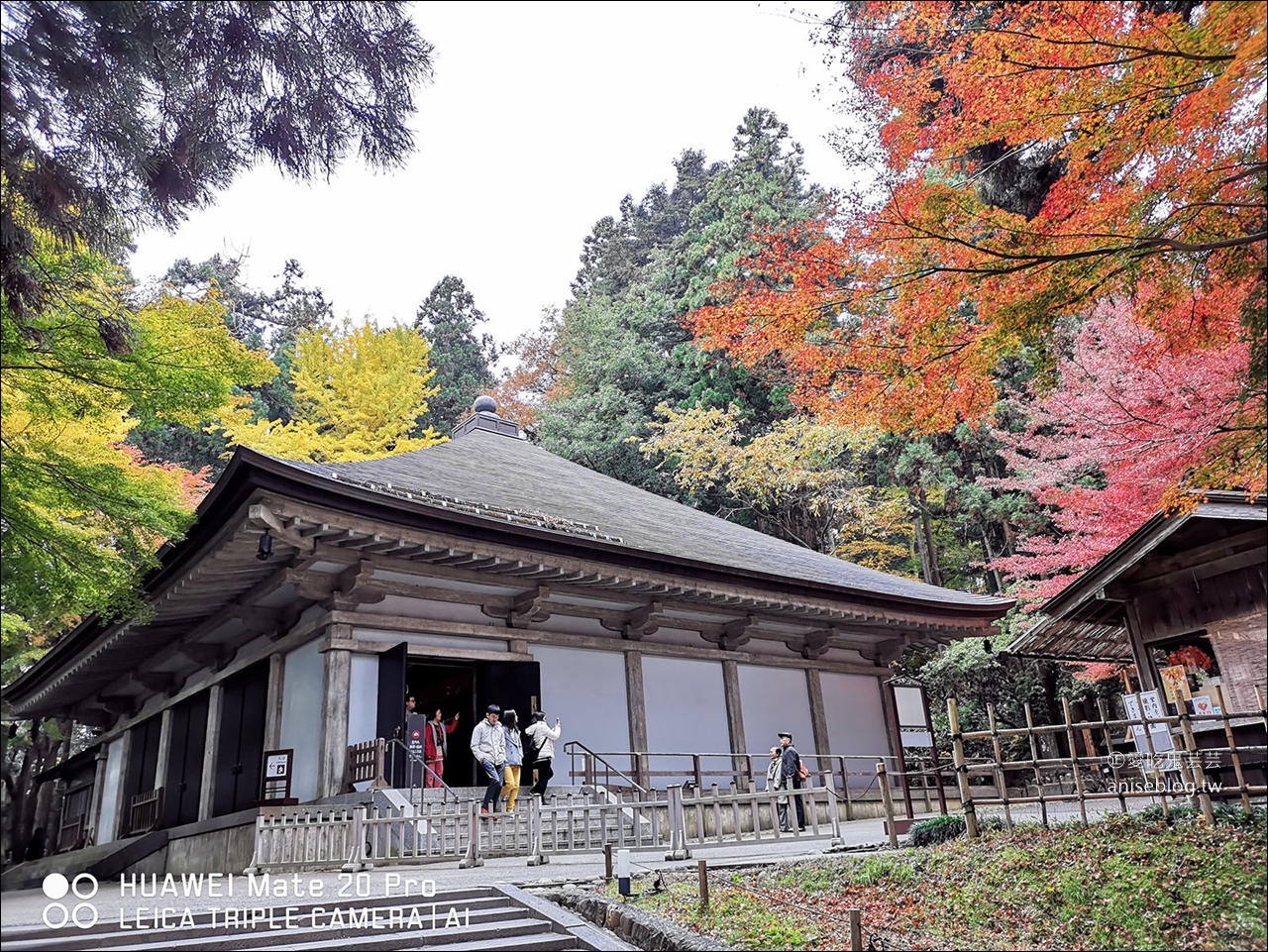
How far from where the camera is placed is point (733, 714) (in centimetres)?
1441

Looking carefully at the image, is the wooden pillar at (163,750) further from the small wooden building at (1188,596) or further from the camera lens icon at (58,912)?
the small wooden building at (1188,596)

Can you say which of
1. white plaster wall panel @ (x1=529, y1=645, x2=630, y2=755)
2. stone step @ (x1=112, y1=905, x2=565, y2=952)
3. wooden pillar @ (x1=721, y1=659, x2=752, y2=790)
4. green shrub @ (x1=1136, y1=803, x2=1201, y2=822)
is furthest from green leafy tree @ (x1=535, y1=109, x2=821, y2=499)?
stone step @ (x1=112, y1=905, x2=565, y2=952)

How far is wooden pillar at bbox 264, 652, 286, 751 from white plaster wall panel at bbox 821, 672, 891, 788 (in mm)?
9241

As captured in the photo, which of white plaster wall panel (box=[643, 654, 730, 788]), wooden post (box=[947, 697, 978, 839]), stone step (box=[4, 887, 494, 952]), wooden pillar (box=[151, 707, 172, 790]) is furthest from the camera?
wooden pillar (box=[151, 707, 172, 790])

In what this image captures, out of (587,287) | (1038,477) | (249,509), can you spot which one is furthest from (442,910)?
(587,287)

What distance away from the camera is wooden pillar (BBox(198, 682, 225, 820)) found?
13.0 m

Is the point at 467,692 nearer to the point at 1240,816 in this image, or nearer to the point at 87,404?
the point at 87,404

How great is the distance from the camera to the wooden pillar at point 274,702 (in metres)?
11.6

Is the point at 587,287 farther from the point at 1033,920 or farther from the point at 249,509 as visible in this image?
the point at 1033,920

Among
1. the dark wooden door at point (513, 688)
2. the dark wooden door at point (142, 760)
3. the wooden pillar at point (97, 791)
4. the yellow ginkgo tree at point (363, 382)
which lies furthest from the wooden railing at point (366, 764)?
the yellow ginkgo tree at point (363, 382)

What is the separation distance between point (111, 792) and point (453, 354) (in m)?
23.7

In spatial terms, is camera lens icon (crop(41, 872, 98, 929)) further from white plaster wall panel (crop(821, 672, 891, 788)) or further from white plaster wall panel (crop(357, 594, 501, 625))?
white plaster wall panel (crop(821, 672, 891, 788))

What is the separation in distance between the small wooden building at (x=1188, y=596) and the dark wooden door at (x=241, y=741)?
10335 millimetres

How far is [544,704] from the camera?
490 inches
